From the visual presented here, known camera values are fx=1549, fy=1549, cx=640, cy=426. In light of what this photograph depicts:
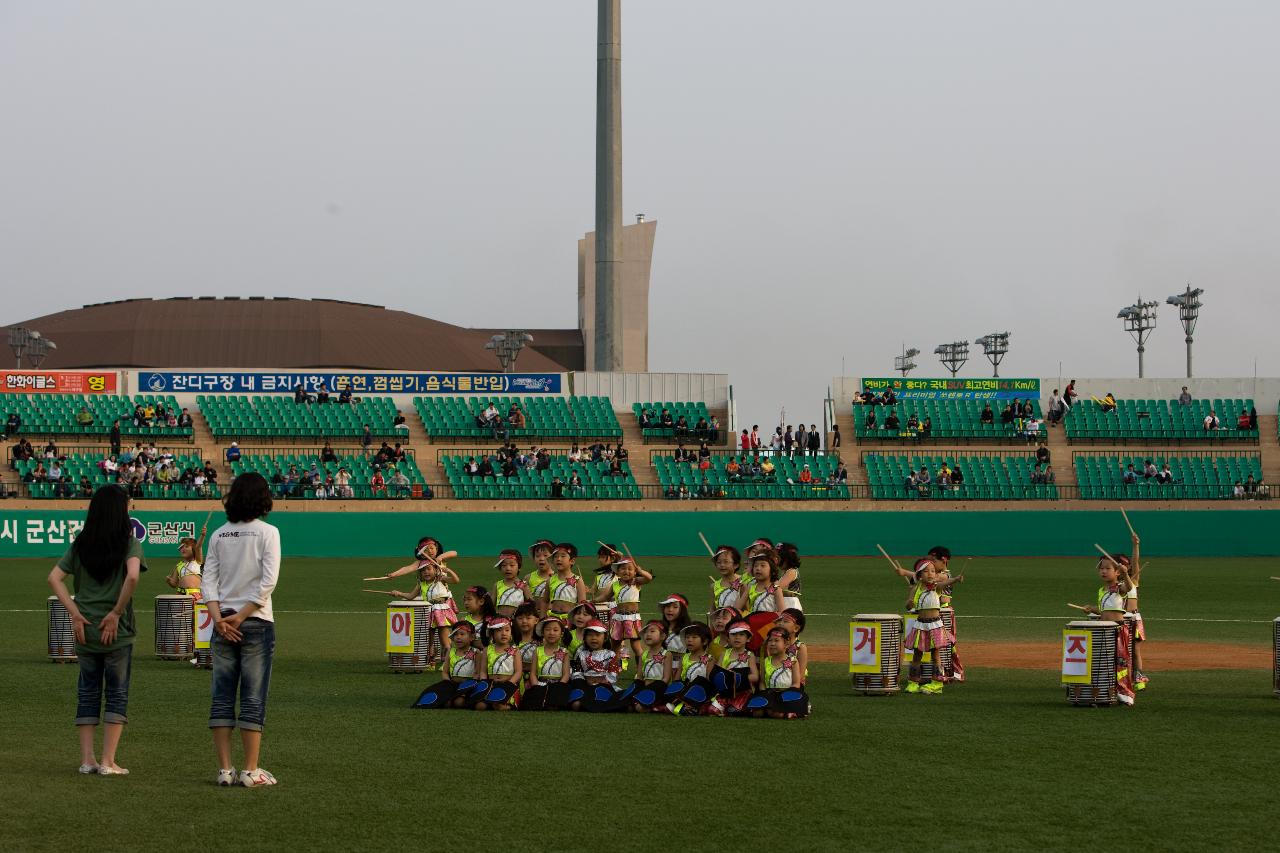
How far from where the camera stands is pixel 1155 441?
184 feet

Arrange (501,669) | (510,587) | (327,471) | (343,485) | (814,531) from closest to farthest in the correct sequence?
(501,669)
(510,587)
(814,531)
(343,485)
(327,471)

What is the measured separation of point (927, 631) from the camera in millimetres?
16734

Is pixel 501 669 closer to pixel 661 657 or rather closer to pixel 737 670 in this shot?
pixel 661 657

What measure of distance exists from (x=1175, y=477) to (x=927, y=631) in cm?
3959

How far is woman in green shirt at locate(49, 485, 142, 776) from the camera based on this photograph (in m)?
10.3

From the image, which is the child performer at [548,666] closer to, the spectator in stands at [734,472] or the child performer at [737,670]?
the child performer at [737,670]

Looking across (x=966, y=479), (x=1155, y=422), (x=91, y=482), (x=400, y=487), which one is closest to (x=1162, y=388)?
(x=1155, y=422)

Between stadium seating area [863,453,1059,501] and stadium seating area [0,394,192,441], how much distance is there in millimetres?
23776

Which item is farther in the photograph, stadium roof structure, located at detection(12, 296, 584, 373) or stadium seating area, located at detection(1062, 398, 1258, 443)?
stadium roof structure, located at detection(12, 296, 584, 373)

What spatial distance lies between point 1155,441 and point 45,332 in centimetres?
5636

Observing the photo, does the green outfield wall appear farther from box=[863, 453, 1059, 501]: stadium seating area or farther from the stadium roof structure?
the stadium roof structure

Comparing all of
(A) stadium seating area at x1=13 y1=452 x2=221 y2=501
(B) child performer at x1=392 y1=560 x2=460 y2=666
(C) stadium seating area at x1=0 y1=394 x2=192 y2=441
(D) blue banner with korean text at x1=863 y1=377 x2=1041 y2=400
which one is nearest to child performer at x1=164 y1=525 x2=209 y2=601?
(B) child performer at x1=392 y1=560 x2=460 y2=666

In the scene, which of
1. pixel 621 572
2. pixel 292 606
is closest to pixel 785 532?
pixel 292 606

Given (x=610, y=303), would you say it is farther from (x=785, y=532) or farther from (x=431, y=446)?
(x=785, y=532)
